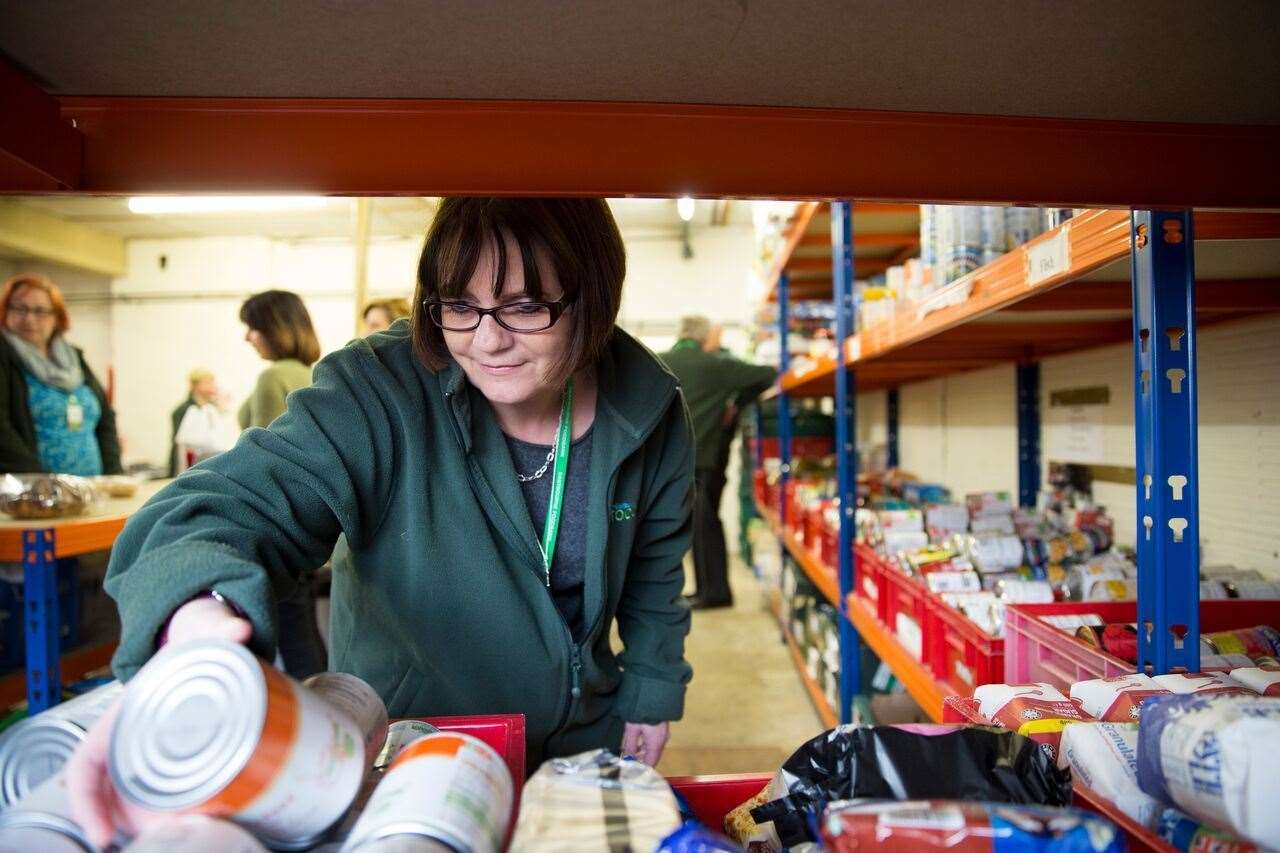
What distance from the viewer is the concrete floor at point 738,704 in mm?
3021

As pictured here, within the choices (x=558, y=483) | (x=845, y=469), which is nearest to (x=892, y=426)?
(x=845, y=469)

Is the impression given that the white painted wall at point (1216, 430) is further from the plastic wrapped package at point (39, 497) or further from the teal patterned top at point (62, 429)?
the teal patterned top at point (62, 429)

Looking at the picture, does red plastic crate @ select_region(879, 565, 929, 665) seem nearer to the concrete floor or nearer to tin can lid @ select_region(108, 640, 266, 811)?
the concrete floor

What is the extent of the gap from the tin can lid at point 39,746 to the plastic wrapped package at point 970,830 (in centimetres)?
62

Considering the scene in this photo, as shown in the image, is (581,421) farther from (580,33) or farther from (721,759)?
(721,759)

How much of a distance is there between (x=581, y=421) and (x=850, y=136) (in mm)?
728

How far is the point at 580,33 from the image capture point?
1.98 ft

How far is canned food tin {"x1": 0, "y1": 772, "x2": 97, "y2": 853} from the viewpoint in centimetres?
52

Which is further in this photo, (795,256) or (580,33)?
(795,256)

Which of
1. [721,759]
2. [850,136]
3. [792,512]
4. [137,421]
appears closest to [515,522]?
[850,136]

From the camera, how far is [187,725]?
0.51 meters

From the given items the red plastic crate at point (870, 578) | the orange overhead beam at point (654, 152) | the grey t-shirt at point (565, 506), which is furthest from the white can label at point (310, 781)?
the red plastic crate at point (870, 578)

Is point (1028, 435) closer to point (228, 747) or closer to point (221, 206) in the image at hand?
point (228, 747)

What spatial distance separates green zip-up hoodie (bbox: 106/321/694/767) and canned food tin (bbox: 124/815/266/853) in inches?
13.4
